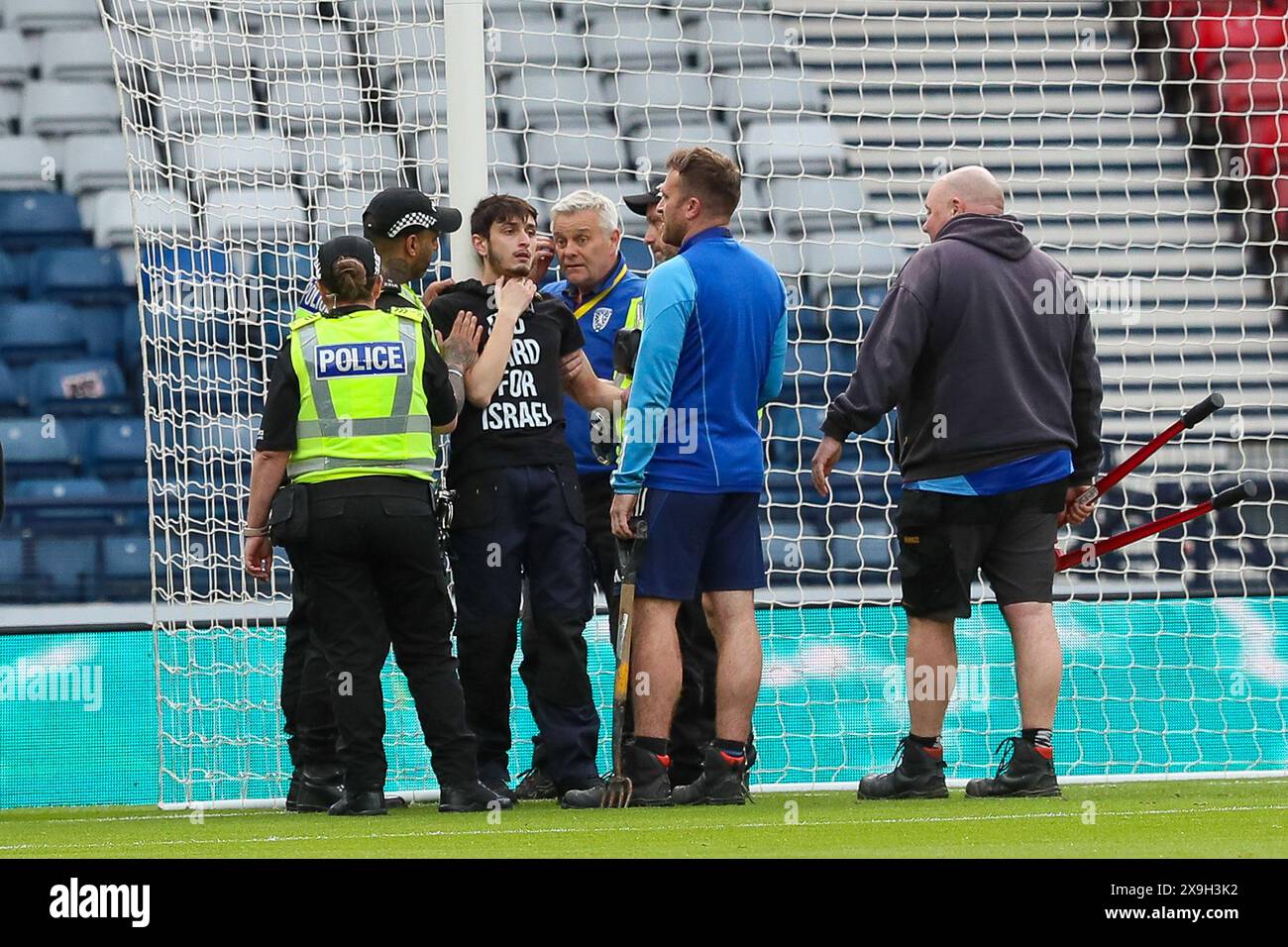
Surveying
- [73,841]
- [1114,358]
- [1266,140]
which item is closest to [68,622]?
[73,841]

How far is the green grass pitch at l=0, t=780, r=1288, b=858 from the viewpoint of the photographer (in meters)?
4.14

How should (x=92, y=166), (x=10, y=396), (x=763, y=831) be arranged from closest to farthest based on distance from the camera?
(x=763, y=831) < (x=10, y=396) < (x=92, y=166)

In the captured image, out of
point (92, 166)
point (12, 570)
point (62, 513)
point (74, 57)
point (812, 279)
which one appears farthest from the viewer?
point (74, 57)

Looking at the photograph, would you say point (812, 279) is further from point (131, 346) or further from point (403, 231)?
point (403, 231)

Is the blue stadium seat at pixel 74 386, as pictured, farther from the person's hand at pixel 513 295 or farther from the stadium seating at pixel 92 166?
the person's hand at pixel 513 295

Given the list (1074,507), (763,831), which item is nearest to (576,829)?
(763,831)

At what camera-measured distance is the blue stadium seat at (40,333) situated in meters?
11.0

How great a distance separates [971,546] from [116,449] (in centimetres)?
596

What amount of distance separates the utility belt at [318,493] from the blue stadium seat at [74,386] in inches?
213

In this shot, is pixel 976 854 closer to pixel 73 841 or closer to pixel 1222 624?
pixel 73 841

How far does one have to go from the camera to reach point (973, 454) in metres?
5.51

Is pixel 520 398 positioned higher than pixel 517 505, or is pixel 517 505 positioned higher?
pixel 520 398

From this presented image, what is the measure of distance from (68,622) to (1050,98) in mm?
6223

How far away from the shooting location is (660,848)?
414 centimetres
